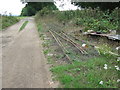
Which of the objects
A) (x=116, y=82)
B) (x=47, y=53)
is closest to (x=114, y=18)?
(x=47, y=53)

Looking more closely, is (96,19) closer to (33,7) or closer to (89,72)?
(89,72)

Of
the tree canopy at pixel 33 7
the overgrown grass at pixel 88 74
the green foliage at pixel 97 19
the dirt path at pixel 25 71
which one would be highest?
the tree canopy at pixel 33 7

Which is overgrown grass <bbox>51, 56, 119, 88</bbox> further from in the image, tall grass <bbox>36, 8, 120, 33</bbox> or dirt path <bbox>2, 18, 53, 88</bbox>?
tall grass <bbox>36, 8, 120, 33</bbox>

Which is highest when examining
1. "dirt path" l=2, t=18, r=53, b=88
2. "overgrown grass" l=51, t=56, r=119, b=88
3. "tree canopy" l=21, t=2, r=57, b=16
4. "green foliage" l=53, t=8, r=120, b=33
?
"tree canopy" l=21, t=2, r=57, b=16

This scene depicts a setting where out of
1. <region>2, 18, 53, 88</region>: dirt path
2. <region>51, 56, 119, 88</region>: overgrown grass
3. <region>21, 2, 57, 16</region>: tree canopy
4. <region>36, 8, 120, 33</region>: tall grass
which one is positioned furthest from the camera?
<region>21, 2, 57, 16</region>: tree canopy

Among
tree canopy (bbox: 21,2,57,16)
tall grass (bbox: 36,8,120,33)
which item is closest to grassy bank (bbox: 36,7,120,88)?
tall grass (bbox: 36,8,120,33)

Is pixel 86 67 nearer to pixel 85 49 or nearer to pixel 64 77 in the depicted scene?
pixel 64 77

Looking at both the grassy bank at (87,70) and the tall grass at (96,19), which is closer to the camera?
the grassy bank at (87,70)

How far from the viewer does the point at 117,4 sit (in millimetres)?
13914

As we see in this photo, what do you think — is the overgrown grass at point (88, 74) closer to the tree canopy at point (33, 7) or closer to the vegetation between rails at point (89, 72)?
the vegetation between rails at point (89, 72)

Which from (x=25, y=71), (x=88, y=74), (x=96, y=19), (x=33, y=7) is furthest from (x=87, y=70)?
(x=33, y=7)

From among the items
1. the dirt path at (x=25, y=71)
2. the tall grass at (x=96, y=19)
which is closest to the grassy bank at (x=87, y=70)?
Answer: the dirt path at (x=25, y=71)

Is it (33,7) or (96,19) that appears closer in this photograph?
(96,19)

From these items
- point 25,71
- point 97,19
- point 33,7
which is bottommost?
point 25,71
